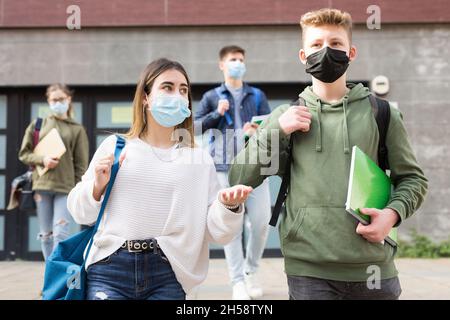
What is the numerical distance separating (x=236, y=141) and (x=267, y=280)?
189 cm

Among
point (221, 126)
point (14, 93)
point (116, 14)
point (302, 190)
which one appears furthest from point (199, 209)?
point (14, 93)

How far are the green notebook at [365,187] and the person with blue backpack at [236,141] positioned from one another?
2.16m

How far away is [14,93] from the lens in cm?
811

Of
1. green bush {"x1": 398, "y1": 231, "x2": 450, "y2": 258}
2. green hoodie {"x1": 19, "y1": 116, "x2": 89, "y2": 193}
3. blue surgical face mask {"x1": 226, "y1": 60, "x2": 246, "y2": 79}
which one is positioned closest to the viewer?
blue surgical face mask {"x1": 226, "y1": 60, "x2": 246, "y2": 79}

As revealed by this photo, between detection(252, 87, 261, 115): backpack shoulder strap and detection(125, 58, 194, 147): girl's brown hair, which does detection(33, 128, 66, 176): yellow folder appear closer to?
detection(252, 87, 261, 115): backpack shoulder strap

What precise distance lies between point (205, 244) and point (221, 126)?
2.19m

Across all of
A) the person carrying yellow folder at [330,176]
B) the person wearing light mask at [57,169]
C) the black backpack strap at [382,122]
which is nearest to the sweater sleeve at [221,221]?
the person carrying yellow folder at [330,176]

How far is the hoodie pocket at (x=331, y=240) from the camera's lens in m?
2.17

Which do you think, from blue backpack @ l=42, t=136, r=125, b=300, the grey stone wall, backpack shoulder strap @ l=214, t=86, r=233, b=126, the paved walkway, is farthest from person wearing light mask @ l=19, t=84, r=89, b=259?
blue backpack @ l=42, t=136, r=125, b=300

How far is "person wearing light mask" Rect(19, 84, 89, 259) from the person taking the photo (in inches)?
208

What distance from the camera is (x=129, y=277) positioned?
2.29 m

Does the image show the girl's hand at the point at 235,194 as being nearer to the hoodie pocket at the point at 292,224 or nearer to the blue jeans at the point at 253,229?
the hoodie pocket at the point at 292,224

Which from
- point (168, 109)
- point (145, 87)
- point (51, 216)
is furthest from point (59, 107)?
point (168, 109)

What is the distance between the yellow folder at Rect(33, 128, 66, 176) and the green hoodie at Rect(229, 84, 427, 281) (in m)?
3.37
